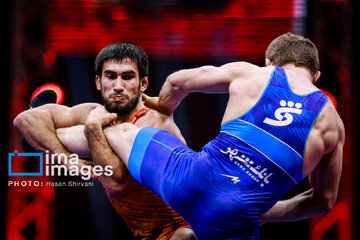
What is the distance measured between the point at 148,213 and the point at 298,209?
29.4 inches

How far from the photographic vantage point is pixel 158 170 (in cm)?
158

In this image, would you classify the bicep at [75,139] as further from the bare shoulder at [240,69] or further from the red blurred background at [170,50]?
the red blurred background at [170,50]

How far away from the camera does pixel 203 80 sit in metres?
1.64

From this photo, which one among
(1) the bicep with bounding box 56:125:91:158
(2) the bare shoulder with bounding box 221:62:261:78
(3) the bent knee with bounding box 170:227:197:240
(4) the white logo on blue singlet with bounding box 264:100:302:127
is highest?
(2) the bare shoulder with bounding box 221:62:261:78

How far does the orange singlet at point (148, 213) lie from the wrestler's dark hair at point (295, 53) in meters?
0.70

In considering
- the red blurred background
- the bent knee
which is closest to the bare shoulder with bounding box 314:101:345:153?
the bent knee

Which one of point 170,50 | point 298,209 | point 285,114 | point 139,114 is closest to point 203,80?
point 285,114

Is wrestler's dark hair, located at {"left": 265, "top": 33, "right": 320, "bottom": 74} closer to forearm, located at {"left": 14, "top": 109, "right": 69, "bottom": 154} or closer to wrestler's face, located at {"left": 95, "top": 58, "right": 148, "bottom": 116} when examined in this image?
wrestler's face, located at {"left": 95, "top": 58, "right": 148, "bottom": 116}

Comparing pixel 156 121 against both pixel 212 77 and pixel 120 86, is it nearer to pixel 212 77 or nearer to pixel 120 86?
pixel 120 86

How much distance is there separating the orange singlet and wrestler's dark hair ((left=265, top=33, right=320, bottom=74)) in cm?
70

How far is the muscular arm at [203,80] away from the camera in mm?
1584

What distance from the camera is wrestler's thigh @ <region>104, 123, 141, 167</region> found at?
1694mm

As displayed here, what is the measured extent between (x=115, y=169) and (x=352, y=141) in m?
2.35

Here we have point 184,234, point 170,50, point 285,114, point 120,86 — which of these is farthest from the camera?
point 170,50
